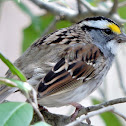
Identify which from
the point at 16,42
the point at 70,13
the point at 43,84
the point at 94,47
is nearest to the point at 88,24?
the point at 94,47

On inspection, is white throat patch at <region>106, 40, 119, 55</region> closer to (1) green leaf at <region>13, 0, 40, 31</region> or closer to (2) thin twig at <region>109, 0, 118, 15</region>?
(2) thin twig at <region>109, 0, 118, 15</region>

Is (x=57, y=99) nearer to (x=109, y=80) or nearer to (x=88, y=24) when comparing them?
(x=88, y=24)

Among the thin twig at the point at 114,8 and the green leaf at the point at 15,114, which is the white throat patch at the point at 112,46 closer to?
the thin twig at the point at 114,8

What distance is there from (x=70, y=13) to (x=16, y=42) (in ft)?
8.30

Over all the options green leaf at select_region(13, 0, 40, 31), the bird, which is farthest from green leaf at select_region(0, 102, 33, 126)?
green leaf at select_region(13, 0, 40, 31)

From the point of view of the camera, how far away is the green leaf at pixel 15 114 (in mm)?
1538

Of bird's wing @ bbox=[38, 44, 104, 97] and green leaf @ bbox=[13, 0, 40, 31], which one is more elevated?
green leaf @ bbox=[13, 0, 40, 31]

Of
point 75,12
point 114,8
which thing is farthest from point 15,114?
point 75,12

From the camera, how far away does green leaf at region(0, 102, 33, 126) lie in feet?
5.05

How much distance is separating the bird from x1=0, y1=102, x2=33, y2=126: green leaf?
1.93ft

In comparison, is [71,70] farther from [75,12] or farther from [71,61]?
[75,12]

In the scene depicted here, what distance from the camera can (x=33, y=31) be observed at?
3.47 m

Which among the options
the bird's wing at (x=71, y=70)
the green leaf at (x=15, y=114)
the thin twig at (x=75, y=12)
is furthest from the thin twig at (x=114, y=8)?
the green leaf at (x=15, y=114)

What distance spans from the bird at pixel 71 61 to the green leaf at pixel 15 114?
23.2 inches
